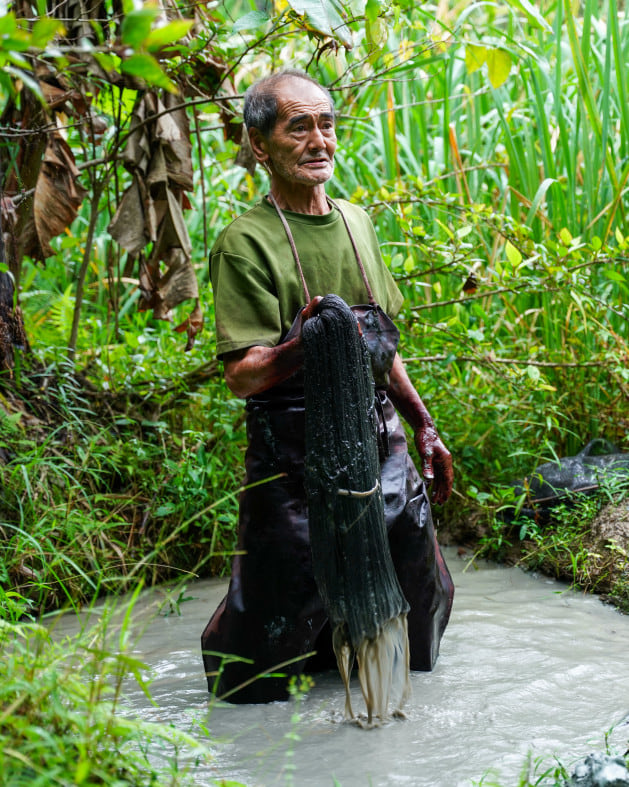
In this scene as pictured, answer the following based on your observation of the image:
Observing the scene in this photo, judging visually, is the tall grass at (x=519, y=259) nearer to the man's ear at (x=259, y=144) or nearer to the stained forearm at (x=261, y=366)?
the man's ear at (x=259, y=144)

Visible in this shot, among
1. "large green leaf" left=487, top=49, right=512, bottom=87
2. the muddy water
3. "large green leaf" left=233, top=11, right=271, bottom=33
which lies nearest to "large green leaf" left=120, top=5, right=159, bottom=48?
the muddy water

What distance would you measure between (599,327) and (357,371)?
2.62 meters

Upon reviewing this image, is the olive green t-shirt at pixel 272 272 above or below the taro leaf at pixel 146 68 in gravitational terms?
below

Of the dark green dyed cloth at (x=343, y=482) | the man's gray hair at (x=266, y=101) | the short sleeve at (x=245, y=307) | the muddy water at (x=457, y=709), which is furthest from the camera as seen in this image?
the man's gray hair at (x=266, y=101)

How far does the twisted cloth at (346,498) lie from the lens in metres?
2.48

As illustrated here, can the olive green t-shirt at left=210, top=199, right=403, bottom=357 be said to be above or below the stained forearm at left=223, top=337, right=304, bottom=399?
above

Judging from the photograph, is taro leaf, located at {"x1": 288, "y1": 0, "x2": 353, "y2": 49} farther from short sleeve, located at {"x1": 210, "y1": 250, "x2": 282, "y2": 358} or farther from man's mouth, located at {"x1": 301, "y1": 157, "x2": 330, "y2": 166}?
short sleeve, located at {"x1": 210, "y1": 250, "x2": 282, "y2": 358}

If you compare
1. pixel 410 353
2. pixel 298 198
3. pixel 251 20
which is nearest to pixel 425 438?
pixel 298 198

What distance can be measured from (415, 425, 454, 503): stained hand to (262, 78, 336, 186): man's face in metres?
0.95

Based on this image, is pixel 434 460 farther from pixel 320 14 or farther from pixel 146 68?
pixel 146 68

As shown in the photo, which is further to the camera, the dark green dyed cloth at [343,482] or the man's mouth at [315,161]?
the man's mouth at [315,161]

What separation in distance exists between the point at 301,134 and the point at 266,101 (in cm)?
16

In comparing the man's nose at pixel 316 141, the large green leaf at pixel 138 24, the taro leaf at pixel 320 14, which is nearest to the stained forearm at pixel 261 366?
the man's nose at pixel 316 141

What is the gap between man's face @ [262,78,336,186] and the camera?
2.78 metres
